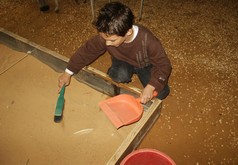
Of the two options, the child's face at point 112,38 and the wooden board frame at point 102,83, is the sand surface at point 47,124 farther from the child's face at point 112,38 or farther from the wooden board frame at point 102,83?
the child's face at point 112,38

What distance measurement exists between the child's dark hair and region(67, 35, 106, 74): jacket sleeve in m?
0.28

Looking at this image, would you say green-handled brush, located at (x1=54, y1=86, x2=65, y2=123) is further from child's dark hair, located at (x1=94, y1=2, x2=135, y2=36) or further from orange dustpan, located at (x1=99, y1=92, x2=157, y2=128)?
child's dark hair, located at (x1=94, y1=2, x2=135, y2=36)

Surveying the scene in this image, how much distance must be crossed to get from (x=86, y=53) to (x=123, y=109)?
46 centimetres

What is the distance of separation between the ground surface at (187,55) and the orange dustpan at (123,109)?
29 cm

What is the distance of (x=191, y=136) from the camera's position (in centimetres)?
163

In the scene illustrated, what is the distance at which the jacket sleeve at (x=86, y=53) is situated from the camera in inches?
61.1

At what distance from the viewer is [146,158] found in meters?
1.26

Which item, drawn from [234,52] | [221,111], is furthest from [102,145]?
[234,52]

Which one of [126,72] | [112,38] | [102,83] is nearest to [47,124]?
[102,83]

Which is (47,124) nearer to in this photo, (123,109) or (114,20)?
(123,109)

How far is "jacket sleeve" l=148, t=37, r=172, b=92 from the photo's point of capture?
143cm

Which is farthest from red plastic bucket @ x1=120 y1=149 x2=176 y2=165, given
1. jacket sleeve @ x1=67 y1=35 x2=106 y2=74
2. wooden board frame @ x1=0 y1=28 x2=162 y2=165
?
jacket sleeve @ x1=67 y1=35 x2=106 y2=74

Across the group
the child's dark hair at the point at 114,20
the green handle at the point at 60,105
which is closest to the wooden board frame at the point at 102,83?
the green handle at the point at 60,105

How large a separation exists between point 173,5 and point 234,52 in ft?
3.48
